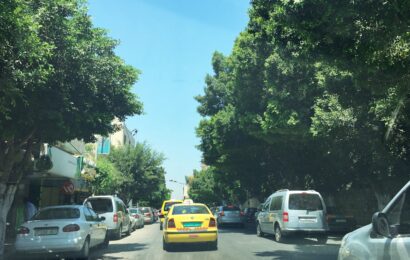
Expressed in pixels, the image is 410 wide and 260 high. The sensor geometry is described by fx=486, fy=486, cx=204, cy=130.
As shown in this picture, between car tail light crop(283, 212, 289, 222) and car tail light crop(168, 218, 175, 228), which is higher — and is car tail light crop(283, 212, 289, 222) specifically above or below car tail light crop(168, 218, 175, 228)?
above

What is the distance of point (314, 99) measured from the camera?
20938mm

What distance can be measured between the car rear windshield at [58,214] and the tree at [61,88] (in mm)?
2026

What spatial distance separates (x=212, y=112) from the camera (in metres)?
34.7

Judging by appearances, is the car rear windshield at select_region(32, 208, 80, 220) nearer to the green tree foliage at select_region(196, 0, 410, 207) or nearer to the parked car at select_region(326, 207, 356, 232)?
the green tree foliage at select_region(196, 0, 410, 207)

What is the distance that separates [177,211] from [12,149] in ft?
18.4

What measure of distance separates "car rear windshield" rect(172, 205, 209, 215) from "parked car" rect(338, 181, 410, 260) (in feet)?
33.8

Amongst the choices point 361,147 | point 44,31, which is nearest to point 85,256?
point 44,31

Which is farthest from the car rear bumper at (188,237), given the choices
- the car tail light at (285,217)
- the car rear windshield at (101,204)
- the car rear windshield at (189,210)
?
the car rear windshield at (101,204)

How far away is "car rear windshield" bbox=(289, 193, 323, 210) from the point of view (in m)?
17.9

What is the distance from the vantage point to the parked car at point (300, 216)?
17.6 m

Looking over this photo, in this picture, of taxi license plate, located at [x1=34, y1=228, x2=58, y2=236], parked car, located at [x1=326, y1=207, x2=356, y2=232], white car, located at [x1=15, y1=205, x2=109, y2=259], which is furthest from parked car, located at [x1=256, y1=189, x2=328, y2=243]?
taxi license plate, located at [x1=34, y1=228, x2=58, y2=236]

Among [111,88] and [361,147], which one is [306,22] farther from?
[361,147]

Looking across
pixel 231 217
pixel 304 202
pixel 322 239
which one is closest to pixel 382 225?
pixel 304 202

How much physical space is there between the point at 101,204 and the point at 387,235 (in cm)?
1766
